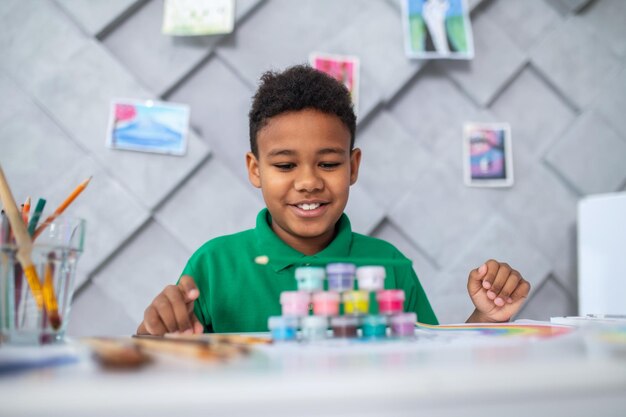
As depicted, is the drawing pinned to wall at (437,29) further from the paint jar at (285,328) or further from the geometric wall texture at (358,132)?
the paint jar at (285,328)

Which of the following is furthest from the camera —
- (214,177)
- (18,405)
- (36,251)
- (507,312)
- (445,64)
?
(445,64)

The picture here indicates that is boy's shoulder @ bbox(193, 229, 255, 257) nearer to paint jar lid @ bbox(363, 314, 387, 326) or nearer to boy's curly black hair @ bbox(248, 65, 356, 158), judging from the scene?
boy's curly black hair @ bbox(248, 65, 356, 158)

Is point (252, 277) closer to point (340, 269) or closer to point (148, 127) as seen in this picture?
point (340, 269)

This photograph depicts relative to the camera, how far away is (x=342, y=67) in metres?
1.13

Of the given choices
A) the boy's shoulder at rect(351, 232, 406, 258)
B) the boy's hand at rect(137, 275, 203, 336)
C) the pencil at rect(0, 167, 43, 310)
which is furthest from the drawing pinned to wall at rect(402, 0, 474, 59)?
the pencil at rect(0, 167, 43, 310)

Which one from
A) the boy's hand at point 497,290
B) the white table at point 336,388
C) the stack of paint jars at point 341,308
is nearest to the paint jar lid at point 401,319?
the stack of paint jars at point 341,308

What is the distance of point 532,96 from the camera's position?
1.25m

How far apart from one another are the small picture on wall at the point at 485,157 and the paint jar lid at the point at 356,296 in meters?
0.87

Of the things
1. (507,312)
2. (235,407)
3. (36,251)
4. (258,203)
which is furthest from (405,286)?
(235,407)

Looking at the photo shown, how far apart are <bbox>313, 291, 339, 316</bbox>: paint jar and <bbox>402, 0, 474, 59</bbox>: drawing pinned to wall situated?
90 centimetres

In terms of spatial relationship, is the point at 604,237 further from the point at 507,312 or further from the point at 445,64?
the point at 507,312

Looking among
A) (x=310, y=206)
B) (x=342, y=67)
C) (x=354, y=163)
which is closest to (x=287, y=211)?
(x=310, y=206)

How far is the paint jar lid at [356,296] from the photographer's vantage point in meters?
0.38

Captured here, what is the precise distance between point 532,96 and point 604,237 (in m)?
0.36
